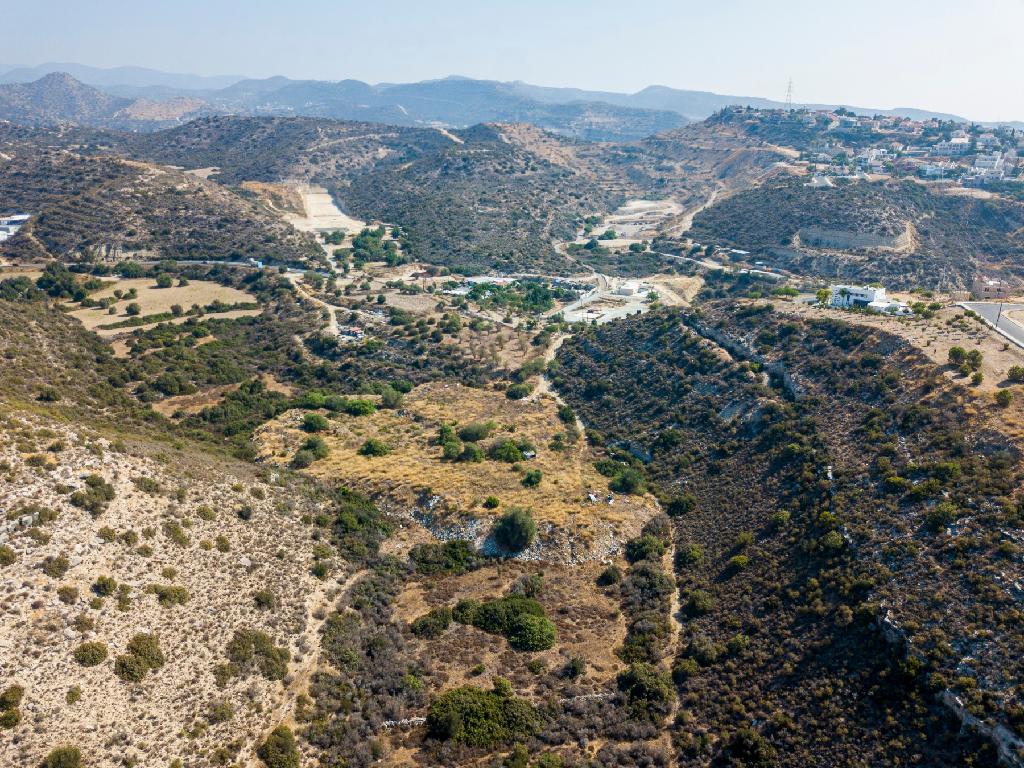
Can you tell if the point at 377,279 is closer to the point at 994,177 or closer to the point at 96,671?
the point at 96,671

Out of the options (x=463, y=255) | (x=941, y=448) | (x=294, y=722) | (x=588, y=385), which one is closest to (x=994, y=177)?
(x=463, y=255)

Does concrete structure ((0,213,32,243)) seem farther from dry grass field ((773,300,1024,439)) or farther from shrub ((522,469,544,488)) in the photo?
dry grass field ((773,300,1024,439))

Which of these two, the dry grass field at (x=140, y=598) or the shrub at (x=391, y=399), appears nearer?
the dry grass field at (x=140, y=598)

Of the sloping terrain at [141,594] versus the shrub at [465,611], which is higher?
the sloping terrain at [141,594]

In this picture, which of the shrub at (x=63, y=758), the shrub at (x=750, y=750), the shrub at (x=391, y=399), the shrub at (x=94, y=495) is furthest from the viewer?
the shrub at (x=391, y=399)

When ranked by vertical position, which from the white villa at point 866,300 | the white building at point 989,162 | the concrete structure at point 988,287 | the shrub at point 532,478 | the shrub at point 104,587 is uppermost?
the white building at point 989,162

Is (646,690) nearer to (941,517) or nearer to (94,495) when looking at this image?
(941,517)

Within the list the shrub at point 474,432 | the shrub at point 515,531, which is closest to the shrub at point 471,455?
the shrub at point 474,432

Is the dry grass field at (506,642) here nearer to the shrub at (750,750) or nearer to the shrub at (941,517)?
the shrub at (750,750)

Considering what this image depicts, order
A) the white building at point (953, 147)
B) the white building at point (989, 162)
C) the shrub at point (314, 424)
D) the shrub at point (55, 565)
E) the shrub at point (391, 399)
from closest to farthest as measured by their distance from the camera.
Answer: the shrub at point (55, 565)
the shrub at point (314, 424)
the shrub at point (391, 399)
the white building at point (989, 162)
the white building at point (953, 147)
